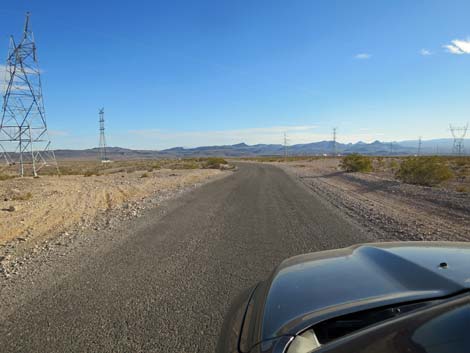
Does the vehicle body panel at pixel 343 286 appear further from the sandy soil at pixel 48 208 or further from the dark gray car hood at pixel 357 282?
the sandy soil at pixel 48 208

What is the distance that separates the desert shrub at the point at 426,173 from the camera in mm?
22281

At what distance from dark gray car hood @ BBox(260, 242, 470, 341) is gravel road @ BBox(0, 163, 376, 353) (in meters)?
1.56

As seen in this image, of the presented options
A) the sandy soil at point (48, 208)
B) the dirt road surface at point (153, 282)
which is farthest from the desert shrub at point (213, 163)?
the dirt road surface at point (153, 282)

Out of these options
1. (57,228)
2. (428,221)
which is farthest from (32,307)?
(428,221)

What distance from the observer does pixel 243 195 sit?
1591cm

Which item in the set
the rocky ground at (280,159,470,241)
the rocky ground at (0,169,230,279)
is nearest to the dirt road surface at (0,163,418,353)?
the rocky ground at (0,169,230,279)

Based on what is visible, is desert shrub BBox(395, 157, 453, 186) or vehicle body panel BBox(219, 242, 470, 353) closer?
vehicle body panel BBox(219, 242, 470, 353)

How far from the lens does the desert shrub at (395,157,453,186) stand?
22.3 metres

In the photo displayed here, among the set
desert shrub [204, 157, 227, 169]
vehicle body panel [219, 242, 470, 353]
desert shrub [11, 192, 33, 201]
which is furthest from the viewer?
desert shrub [204, 157, 227, 169]

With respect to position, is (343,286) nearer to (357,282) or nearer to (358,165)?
(357,282)

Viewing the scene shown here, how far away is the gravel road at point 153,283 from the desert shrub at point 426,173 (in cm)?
1564

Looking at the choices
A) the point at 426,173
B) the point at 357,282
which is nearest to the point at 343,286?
the point at 357,282

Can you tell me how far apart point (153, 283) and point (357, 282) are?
3740 mm

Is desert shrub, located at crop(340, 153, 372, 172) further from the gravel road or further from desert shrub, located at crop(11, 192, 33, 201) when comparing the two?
desert shrub, located at crop(11, 192, 33, 201)
